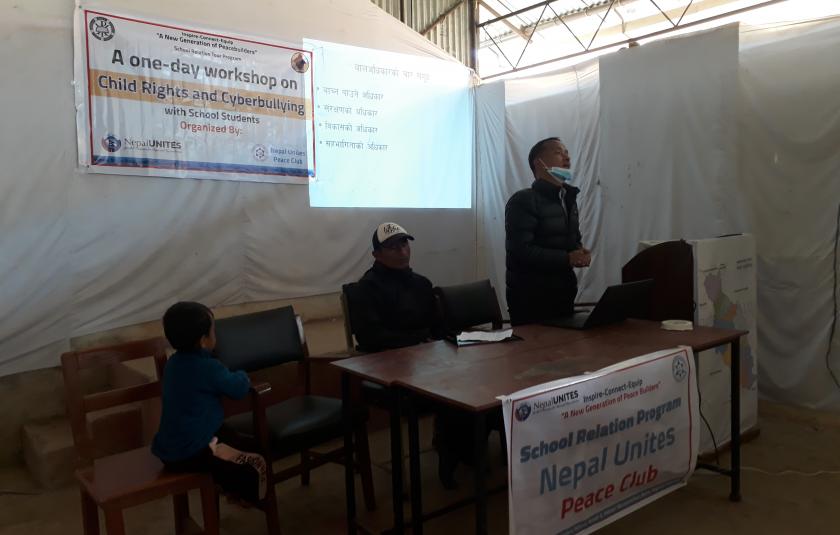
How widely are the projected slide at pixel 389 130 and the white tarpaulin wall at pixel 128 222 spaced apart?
5.6 inches

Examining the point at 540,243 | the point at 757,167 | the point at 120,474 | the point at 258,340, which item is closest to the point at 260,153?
the point at 258,340

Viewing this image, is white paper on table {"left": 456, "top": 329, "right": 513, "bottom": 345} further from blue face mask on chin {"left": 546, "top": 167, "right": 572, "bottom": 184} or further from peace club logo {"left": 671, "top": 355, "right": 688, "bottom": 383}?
blue face mask on chin {"left": 546, "top": 167, "right": 572, "bottom": 184}

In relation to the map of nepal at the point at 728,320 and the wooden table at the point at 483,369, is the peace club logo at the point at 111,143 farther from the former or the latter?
the map of nepal at the point at 728,320

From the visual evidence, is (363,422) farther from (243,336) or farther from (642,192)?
(642,192)

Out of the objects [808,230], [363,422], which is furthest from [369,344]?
[808,230]

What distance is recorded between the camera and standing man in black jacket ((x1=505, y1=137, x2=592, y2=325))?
268 cm

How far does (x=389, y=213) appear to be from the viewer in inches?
182

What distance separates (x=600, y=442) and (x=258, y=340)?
1.29m

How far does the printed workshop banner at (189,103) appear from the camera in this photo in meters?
3.21

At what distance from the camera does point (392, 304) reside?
2.59 meters

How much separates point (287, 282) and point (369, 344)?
1.78m

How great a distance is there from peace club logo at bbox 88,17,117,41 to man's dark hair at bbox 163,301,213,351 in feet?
7.10

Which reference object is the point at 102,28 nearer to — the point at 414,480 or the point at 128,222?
the point at 128,222

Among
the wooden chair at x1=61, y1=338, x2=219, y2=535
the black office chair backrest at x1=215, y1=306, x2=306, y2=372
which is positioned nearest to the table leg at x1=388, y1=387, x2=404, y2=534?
the wooden chair at x1=61, y1=338, x2=219, y2=535
